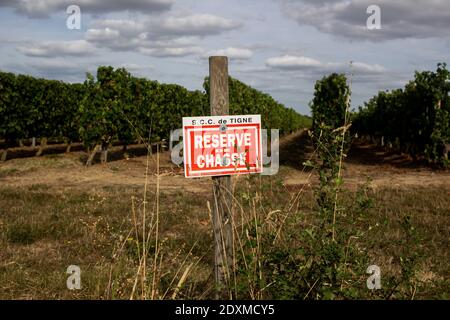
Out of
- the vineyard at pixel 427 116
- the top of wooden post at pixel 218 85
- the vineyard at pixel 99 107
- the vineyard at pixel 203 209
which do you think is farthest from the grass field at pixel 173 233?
the vineyard at pixel 99 107

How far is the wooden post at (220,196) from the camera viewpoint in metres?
4.18

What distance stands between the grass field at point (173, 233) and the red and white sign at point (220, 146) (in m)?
0.17

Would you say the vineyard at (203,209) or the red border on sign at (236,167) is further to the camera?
the red border on sign at (236,167)

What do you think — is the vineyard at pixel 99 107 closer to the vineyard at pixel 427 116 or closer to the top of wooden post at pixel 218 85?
the vineyard at pixel 427 116

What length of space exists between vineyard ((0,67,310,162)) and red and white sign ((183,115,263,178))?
44.6 ft

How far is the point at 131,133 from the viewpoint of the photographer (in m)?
22.4

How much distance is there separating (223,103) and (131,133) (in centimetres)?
1864

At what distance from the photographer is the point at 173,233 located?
7.60 meters

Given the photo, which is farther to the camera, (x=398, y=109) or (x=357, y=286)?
(x=398, y=109)

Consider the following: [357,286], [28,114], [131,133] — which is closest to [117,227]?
[357,286]

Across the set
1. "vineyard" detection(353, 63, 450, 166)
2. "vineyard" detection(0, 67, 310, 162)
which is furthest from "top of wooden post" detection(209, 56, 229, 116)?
"vineyard" detection(353, 63, 450, 166)

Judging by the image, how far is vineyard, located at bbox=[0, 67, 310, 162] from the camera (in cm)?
2067
